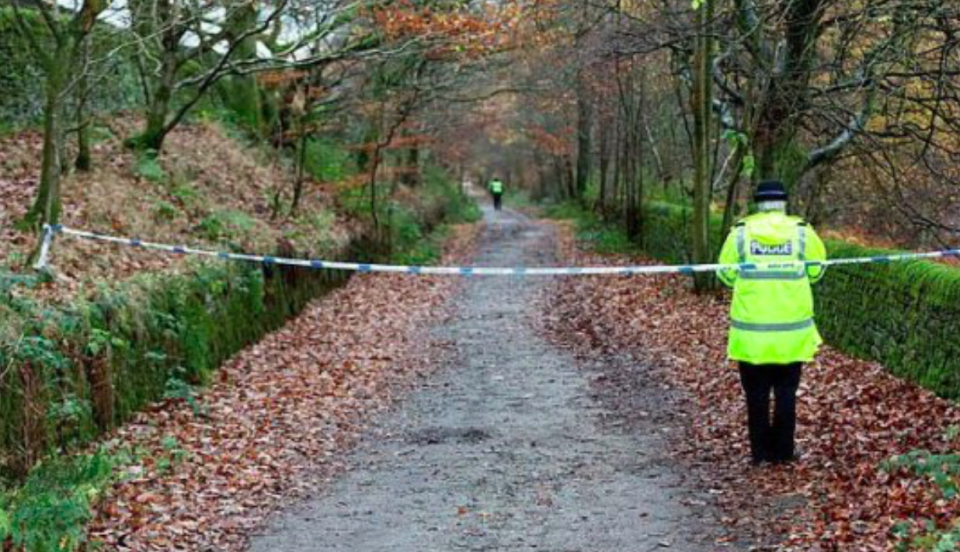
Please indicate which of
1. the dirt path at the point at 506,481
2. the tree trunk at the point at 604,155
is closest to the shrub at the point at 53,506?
the dirt path at the point at 506,481

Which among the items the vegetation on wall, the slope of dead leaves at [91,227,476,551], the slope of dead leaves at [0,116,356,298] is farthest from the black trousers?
the slope of dead leaves at [0,116,356,298]

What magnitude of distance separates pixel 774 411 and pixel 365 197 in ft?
69.7

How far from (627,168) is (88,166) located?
16911mm

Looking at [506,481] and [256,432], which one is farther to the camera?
[256,432]

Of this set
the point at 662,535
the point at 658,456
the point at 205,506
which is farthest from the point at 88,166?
the point at 662,535

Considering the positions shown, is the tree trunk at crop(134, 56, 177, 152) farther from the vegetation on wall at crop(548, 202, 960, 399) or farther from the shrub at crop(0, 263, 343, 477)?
the vegetation on wall at crop(548, 202, 960, 399)

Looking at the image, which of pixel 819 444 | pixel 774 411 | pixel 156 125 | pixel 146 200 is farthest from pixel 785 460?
pixel 156 125

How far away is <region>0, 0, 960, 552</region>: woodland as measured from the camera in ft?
26.4

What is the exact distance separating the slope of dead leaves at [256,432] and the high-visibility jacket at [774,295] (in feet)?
12.0

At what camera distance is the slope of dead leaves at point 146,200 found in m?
11.8

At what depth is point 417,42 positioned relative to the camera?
1977 cm

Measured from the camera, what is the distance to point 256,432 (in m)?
10.2

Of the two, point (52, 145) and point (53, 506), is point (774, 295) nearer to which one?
point (53, 506)

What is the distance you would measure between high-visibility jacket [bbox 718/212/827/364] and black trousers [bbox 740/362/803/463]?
0.49ft
